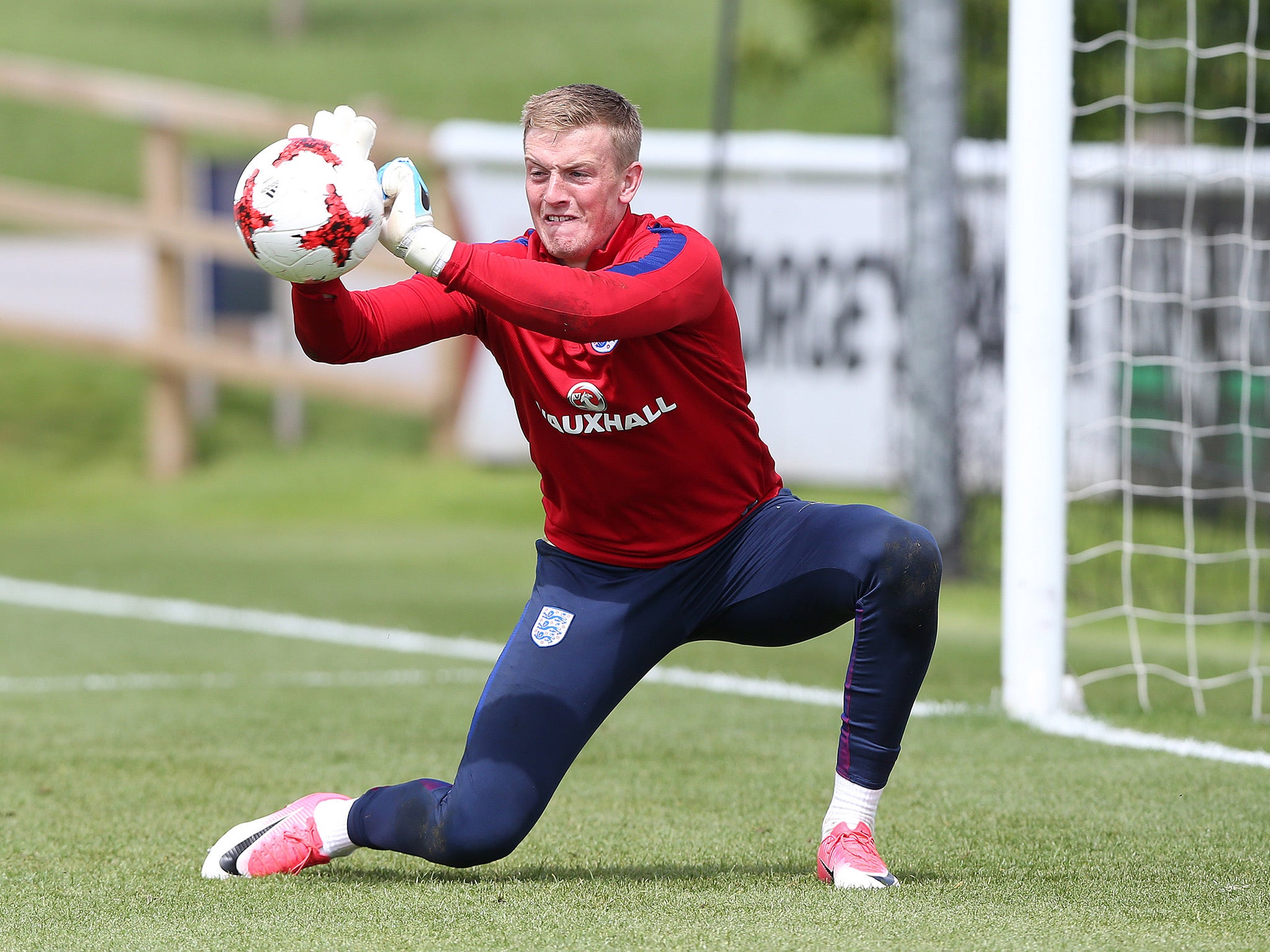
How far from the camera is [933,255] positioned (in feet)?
29.7

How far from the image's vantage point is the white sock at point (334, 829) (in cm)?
387

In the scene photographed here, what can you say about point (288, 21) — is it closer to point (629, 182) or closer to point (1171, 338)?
point (1171, 338)

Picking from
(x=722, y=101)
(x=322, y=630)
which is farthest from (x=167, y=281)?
(x=322, y=630)

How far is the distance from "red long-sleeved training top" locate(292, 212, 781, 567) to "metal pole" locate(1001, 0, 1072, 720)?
6.25ft

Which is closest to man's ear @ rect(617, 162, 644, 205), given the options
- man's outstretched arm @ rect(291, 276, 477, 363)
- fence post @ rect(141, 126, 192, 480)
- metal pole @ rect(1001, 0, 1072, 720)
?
man's outstretched arm @ rect(291, 276, 477, 363)

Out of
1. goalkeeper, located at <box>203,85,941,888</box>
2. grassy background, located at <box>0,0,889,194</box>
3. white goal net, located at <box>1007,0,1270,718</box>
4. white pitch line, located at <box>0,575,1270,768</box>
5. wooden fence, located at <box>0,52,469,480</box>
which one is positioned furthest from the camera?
grassy background, located at <box>0,0,889,194</box>

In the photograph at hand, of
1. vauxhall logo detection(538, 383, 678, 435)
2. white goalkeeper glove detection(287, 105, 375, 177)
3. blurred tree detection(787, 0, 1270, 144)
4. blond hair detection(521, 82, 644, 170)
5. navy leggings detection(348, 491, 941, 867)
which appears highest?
blurred tree detection(787, 0, 1270, 144)

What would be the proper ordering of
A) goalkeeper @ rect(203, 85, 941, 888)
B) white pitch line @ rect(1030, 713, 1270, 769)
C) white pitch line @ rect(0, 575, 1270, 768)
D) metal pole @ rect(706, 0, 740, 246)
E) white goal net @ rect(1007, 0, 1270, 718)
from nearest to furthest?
goalkeeper @ rect(203, 85, 941, 888) < white pitch line @ rect(1030, 713, 1270, 769) < white pitch line @ rect(0, 575, 1270, 768) < white goal net @ rect(1007, 0, 1270, 718) < metal pole @ rect(706, 0, 740, 246)

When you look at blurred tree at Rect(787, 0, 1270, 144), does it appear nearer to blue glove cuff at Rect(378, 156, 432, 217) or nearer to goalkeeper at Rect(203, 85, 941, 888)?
goalkeeper at Rect(203, 85, 941, 888)

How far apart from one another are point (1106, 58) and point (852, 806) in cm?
1047

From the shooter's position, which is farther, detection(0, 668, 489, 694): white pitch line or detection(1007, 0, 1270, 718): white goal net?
detection(1007, 0, 1270, 718): white goal net

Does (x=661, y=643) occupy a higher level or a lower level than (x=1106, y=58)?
lower

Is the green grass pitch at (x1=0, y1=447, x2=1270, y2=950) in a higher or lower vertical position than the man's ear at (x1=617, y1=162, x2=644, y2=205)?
lower

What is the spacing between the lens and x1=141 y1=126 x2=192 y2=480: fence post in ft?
43.8
